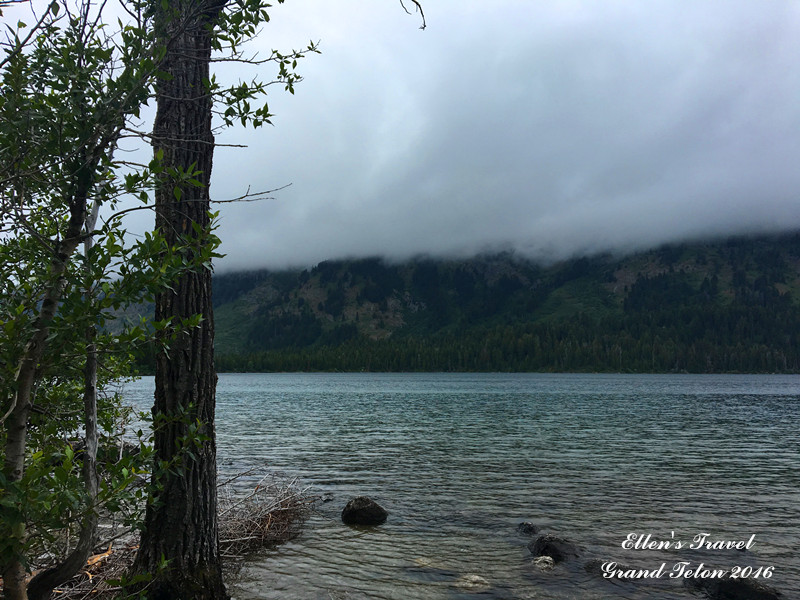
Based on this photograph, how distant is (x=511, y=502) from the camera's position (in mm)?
22719

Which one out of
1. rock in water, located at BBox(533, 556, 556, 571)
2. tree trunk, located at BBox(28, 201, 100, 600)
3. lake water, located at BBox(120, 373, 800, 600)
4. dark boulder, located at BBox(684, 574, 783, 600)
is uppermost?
tree trunk, located at BBox(28, 201, 100, 600)

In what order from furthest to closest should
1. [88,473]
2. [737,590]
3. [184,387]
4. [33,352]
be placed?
[737,590] < [184,387] < [88,473] < [33,352]

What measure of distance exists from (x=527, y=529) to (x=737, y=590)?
21.7ft

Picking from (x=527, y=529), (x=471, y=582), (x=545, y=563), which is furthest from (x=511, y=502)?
(x=471, y=582)

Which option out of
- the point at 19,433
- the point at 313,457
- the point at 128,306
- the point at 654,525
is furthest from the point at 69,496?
the point at 313,457

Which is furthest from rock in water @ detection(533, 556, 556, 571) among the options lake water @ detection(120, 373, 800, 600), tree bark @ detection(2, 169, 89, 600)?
tree bark @ detection(2, 169, 89, 600)

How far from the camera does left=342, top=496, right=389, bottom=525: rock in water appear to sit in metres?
19.2

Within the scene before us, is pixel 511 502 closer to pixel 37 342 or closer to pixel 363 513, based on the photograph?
pixel 363 513

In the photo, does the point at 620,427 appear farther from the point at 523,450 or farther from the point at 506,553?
the point at 506,553

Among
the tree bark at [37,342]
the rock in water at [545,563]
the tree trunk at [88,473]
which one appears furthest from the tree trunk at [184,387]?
the rock in water at [545,563]

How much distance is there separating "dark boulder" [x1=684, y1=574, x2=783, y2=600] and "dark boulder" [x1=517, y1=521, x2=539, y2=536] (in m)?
5.43

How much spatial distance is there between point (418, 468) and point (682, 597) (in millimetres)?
19299

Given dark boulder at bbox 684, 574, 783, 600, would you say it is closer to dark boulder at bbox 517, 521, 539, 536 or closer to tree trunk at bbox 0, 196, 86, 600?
dark boulder at bbox 517, 521, 539, 536

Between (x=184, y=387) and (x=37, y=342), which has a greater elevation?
(x=37, y=342)
